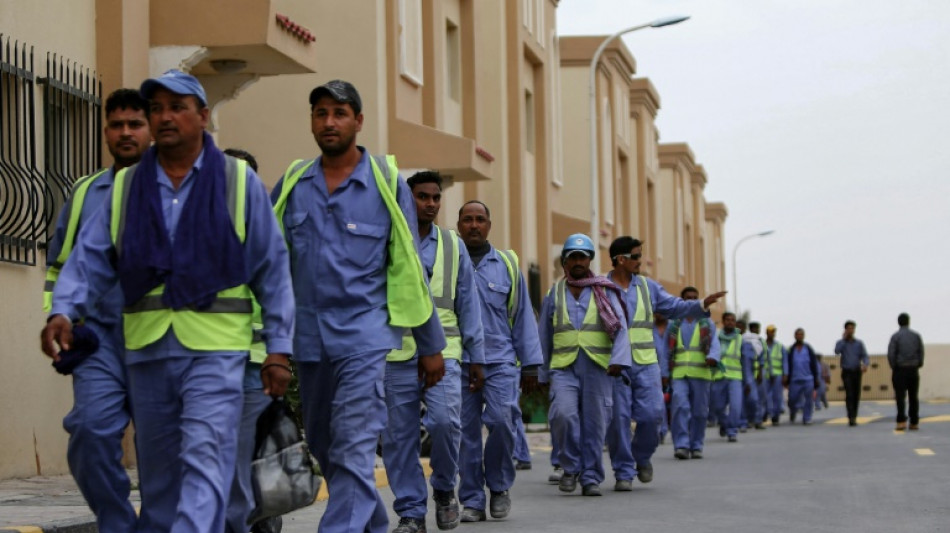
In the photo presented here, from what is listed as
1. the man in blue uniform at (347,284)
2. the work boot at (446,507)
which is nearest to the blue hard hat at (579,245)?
the work boot at (446,507)

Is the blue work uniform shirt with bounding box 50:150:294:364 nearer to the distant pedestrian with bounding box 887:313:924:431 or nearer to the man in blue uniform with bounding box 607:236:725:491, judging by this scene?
the man in blue uniform with bounding box 607:236:725:491

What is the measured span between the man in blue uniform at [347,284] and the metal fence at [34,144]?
19.9 feet

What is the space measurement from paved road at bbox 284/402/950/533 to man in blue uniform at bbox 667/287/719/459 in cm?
31

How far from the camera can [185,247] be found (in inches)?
259

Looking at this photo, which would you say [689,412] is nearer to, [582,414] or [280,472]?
[582,414]

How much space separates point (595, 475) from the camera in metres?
14.0

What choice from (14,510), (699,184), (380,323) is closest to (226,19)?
(14,510)

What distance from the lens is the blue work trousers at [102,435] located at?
679cm

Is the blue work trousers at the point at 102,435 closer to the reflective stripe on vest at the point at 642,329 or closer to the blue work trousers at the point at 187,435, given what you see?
the blue work trousers at the point at 187,435

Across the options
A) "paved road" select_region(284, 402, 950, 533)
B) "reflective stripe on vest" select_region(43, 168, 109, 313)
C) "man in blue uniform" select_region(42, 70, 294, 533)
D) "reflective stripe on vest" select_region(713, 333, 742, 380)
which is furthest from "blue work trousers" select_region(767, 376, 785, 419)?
"man in blue uniform" select_region(42, 70, 294, 533)

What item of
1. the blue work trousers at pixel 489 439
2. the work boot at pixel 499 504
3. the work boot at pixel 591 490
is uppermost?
the blue work trousers at pixel 489 439

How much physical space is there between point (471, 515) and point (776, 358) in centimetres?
2768

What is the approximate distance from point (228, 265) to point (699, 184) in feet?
234

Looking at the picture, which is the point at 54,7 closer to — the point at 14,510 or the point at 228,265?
the point at 14,510
